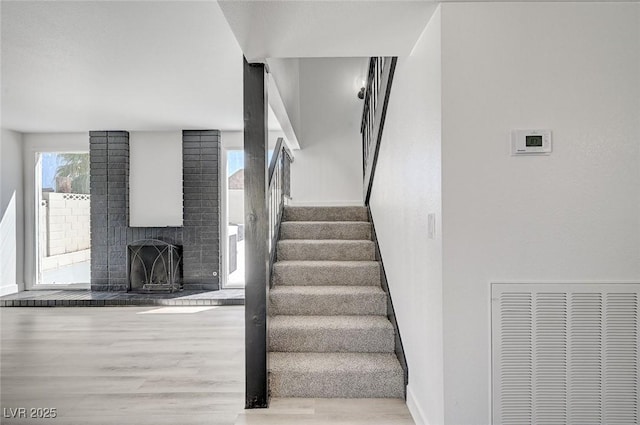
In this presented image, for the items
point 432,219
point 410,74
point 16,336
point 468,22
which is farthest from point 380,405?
point 16,336

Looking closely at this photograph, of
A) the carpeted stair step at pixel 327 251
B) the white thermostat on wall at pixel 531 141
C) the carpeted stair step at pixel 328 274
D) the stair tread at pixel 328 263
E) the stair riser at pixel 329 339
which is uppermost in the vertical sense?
the white thermostat on wall at pixel 531 141

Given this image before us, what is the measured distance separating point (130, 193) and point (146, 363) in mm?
3707

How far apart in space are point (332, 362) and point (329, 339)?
201 millimetres

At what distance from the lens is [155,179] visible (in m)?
6.21

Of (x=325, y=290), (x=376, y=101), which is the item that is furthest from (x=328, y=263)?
(x=376, y=101)

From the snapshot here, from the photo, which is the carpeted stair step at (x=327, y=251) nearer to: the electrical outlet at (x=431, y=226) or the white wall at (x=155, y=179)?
the electrical outlet at (x=431, y=226)

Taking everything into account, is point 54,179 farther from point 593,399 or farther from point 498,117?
point 593,399

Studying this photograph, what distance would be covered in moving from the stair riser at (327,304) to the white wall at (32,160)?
5140mm

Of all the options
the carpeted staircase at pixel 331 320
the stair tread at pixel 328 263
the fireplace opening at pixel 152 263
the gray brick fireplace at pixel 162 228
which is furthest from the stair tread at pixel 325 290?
the fireplace opening at pixel 152 263

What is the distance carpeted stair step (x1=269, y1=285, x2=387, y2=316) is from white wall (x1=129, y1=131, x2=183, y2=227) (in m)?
3.73

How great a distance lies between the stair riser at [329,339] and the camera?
9.05 feet

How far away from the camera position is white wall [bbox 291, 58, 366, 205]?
608 cm

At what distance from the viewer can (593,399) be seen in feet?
5.64

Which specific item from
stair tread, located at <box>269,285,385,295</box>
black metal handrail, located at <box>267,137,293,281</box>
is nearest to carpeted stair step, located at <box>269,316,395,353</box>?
stair tread, located at <box>269,285,385,295</box>
